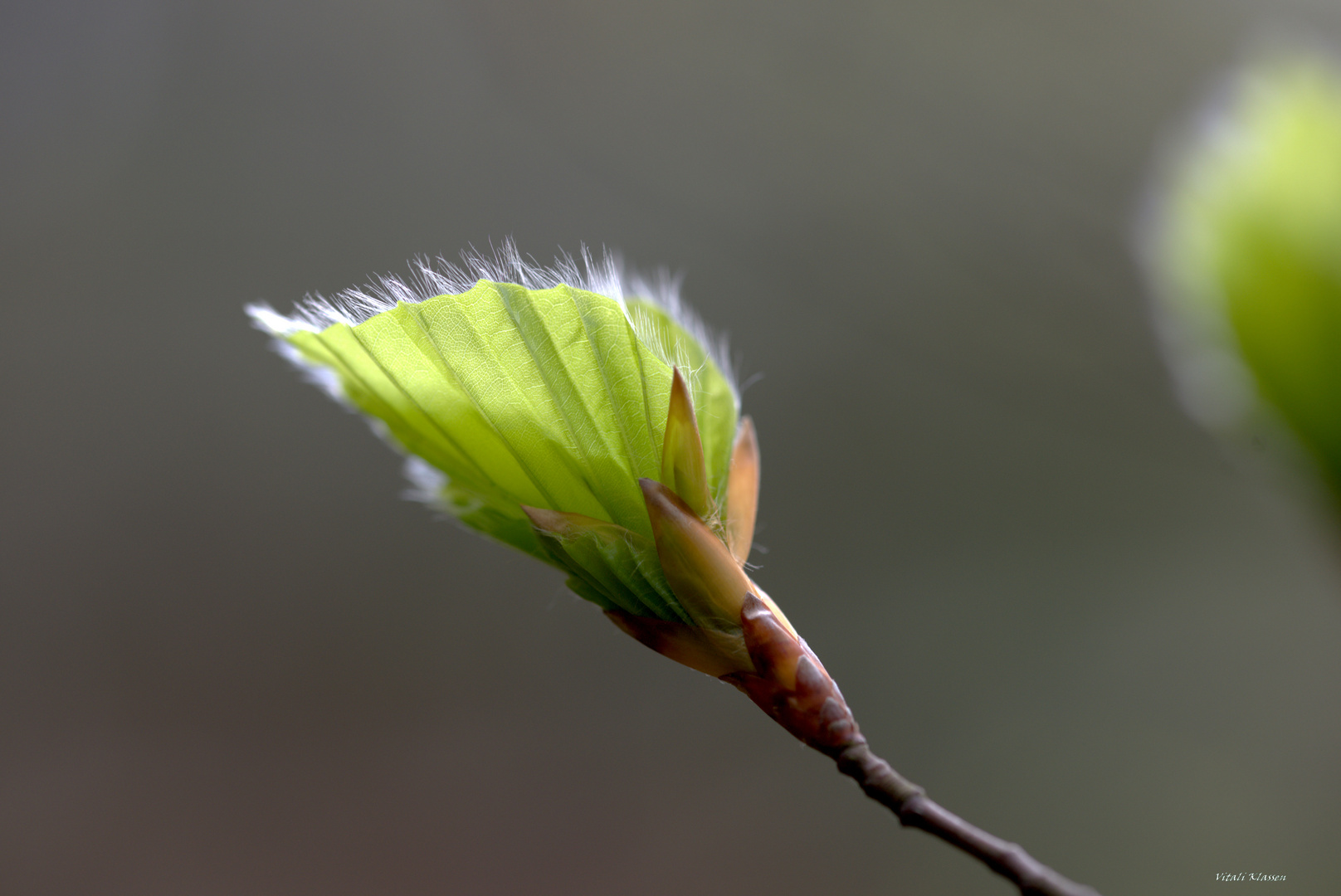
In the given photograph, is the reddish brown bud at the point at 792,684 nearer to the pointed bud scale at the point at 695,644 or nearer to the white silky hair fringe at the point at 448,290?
the pointed bud scale at the point at 695,644

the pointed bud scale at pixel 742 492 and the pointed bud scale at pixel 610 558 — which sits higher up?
the pointed bud scale at pixel 742 492

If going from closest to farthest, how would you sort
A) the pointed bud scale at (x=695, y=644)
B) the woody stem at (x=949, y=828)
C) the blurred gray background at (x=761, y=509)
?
the woody stem at (x=949, y=828) < the pointed bud scale at (x=695, y=644) < the blurred gray background at (x=761, y=509)

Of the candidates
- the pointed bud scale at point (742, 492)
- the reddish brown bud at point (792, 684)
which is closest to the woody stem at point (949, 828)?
the reddish brown bud at point (792, 684)

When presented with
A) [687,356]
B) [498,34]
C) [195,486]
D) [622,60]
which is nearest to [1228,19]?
[622,60]

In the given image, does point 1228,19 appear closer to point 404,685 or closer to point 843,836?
point 843,836

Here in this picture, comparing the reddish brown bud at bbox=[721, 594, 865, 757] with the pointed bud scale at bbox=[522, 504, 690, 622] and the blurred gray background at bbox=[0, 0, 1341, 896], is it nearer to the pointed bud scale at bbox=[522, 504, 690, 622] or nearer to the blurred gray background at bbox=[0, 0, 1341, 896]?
the pointed bud scale at bbox=[522, 504, 690, 622]
